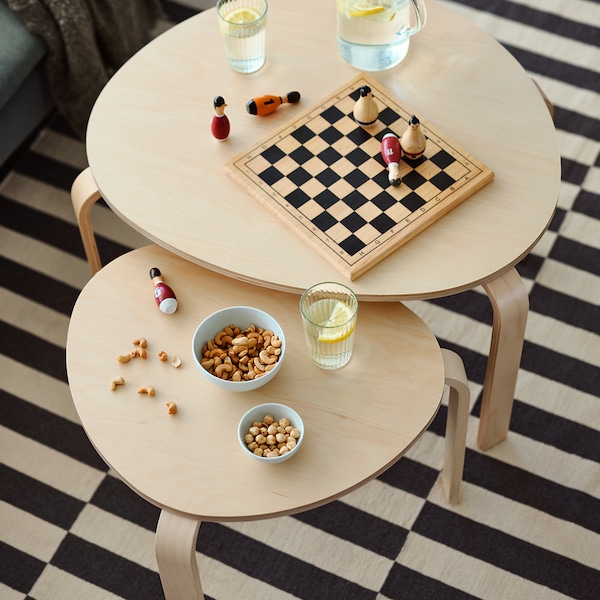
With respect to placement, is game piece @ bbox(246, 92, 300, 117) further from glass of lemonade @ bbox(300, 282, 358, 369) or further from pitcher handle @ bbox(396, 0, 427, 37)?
glass of lemonade @ bbox(300, 282, 358, 369)

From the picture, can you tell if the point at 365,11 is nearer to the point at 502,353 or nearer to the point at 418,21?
the point at 418,21

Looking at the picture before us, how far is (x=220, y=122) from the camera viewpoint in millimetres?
1581

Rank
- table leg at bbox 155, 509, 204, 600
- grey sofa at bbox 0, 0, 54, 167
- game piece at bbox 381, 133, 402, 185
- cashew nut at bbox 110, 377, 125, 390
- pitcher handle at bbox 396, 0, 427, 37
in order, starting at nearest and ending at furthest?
1. table leg at bbox 155, 509, 204, 600
2. cashew nut at bbox 110, 377, 125, 390
3. game piece at bbox 381, 133, 402, 185
4. pitcher handle at bbox 396, 0, 427, 37
5. grey sofa at bbox 0, 0, 54, 167

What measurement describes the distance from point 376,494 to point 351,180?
0.68 metres

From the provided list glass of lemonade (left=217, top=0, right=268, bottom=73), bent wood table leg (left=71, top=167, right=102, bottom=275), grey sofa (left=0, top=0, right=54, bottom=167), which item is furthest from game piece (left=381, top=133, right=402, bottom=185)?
grey sofa (left=0, top=0, right=54, bottom=167)

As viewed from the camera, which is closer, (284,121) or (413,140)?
(413,140)

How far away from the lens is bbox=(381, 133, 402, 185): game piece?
1528 mm

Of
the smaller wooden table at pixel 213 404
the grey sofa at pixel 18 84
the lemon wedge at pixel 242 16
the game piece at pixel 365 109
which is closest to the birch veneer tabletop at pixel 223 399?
the smaller wooden table at pixel 213 404

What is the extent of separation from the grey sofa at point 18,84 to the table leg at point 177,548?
1.12 metres

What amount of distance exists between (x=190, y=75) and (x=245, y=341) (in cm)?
60

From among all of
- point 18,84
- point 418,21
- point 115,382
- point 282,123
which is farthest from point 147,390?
point 18,84

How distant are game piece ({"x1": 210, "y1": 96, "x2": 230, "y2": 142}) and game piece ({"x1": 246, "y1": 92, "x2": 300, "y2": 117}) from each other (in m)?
0.05

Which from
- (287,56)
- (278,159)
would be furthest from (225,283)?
(287,56)

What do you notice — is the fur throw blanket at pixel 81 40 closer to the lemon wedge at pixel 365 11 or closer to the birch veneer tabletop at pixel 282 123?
the birch veneer tabletop at pixel 282 123
